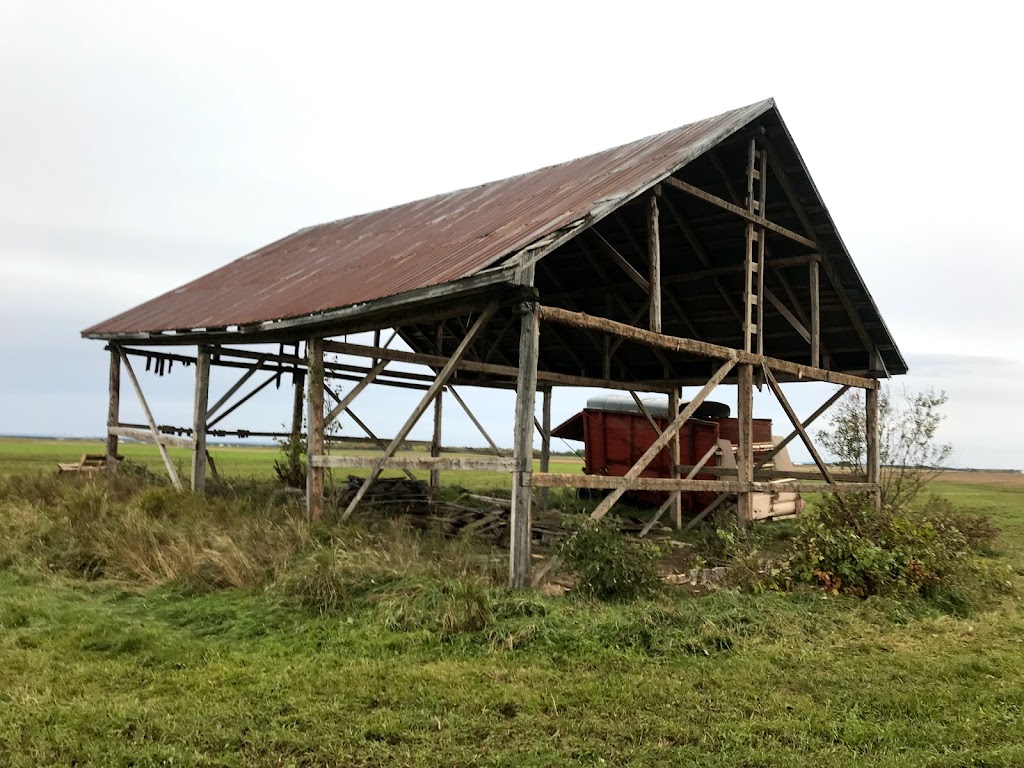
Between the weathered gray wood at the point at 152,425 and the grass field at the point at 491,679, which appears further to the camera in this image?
the weathered gray wood at the point at 152,425

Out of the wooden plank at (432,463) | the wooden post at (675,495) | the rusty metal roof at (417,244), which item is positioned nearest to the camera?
the wooden plank at (432,463)

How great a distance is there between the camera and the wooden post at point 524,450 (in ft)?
24.9

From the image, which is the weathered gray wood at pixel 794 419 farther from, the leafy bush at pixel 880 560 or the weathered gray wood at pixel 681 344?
the leafy bush at pixel 880 560

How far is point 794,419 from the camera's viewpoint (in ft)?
40.2

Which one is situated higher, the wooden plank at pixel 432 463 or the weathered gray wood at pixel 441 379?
the weathered gray wood at pixel 441 379

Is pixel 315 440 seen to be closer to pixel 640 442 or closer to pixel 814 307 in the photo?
pixel 814 307

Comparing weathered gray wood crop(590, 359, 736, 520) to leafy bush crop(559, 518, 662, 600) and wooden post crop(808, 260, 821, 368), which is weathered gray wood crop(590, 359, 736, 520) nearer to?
leafy bush crop(559, 518, 662, 600)

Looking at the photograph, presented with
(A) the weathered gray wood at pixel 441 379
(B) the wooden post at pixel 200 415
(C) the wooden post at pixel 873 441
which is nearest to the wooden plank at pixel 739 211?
(A) the weathered gray wood at pixel 441 379

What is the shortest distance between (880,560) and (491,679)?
5.09 metres

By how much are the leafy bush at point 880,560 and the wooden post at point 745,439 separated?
169 centimetres

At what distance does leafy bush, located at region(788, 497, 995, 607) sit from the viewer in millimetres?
8211

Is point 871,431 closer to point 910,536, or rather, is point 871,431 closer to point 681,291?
point 681,291

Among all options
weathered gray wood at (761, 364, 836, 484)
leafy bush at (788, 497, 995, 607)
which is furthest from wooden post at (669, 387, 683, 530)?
leafy bush at (788, 497, 995, 607)

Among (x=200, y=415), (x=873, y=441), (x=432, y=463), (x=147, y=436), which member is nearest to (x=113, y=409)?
→ (x=147, y=436)
